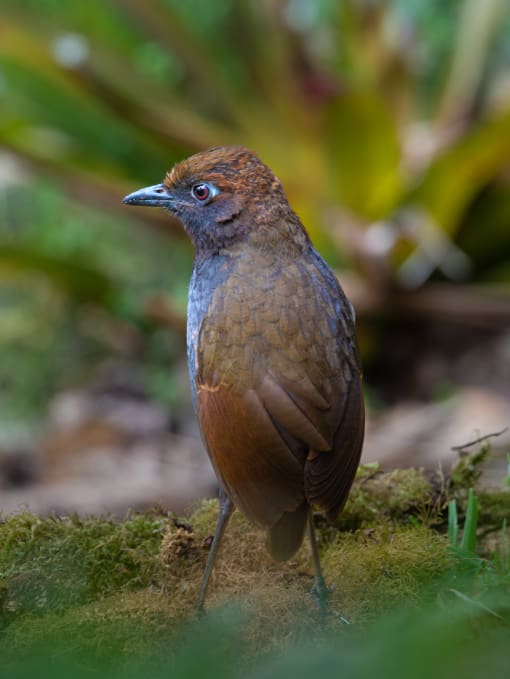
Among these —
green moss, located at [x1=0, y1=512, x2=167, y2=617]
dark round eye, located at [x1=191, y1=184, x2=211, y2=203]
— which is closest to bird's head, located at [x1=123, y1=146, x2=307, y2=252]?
dark round eye, located at [x1=191, y1=184, x2=211, y2=203]

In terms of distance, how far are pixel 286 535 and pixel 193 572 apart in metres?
0.34

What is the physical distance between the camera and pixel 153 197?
271cm

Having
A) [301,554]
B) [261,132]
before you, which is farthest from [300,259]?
[261,132]

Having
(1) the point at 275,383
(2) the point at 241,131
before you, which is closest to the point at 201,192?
(1) the point at 275,383

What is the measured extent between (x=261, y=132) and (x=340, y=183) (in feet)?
2.51

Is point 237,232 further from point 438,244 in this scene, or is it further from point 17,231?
point 17,231

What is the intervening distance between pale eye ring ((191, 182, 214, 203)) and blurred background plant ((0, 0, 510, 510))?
287cm

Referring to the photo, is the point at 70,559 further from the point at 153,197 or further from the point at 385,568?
the point at 153,197

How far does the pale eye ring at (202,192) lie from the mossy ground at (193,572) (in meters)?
0.88

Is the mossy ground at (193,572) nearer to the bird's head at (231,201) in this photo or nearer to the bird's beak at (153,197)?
the bird's head at (231,201)

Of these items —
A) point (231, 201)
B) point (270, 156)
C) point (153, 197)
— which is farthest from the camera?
point (270, 156)

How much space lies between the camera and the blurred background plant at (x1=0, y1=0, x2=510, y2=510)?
5.64 m

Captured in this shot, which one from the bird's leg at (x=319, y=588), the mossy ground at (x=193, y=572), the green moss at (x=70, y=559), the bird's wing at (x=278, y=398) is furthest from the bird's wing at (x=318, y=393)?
the green moss at (x=70, y=559)

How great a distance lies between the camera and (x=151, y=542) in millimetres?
2436
